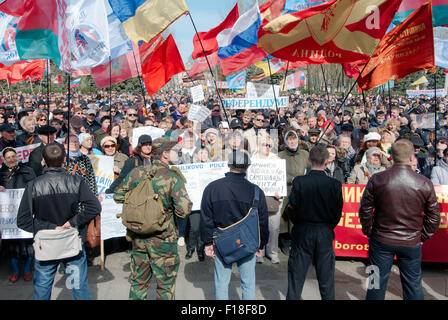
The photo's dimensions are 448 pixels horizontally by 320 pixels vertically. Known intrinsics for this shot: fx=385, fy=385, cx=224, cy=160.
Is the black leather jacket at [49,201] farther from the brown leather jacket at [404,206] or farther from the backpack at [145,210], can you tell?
the brown leather jacket at [404,206]

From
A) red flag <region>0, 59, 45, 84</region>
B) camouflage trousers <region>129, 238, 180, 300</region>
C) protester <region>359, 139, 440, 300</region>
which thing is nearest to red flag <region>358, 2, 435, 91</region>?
protester <region>359, 139, 440, 300</region>

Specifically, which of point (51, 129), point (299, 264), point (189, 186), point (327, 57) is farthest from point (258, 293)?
point (51, 129)

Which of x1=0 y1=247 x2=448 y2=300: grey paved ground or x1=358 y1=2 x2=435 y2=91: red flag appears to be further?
x1=358 y1=2 x2=435 y2=91: red flag

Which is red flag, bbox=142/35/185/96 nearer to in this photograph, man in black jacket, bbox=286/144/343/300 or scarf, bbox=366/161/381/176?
scarf, bbox=366/161/381/176

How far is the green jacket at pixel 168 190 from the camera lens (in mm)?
3779

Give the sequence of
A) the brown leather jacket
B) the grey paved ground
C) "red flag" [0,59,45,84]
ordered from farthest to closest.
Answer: "red flag" [0,59,45,84]
the grey paved ground
the brown leather jacket

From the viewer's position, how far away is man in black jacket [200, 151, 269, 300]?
3707mm

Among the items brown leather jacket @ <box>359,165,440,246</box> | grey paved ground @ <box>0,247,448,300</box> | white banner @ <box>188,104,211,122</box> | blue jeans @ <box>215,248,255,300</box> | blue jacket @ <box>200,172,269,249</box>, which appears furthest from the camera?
white banner @ <box>188,104,211,122</box>

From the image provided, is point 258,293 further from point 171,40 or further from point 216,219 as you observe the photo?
point 171,40

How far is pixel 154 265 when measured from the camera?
12.4ft

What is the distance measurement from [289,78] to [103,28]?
8721 mm

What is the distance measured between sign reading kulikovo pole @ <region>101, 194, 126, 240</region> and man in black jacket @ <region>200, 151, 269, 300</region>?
2325 millimetres

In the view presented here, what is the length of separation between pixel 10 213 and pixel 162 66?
4.24 meters

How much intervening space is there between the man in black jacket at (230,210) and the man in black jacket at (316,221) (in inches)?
15.5
